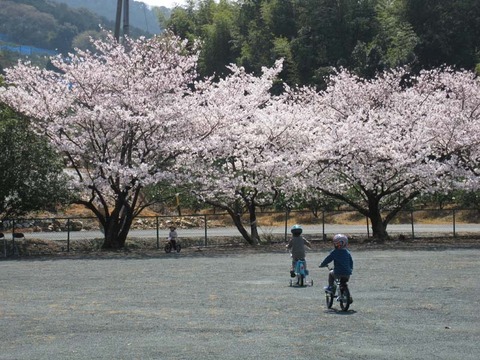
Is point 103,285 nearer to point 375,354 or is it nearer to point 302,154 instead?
point 375,354

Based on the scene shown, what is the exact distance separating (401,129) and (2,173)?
655 inches

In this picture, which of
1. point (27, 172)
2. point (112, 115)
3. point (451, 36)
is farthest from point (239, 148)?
point (451, 36)

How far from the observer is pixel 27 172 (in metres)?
29.7

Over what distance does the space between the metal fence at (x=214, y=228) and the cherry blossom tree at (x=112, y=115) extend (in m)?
2.66

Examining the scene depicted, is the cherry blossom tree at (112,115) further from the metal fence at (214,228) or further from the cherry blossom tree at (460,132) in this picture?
the cherry blossom tree at (460,132)

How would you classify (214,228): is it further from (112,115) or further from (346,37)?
(346,37)

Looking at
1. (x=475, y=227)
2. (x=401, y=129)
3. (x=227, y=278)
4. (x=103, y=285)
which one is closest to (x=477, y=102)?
(x=401, y=129)

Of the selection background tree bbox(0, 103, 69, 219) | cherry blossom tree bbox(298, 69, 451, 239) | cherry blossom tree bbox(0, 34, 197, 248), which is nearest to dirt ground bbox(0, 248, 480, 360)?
background tree bbox(0, 103, 69, 219)

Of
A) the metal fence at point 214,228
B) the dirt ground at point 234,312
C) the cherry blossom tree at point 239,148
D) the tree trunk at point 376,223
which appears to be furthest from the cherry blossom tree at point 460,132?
the dirt ground at point 234,312

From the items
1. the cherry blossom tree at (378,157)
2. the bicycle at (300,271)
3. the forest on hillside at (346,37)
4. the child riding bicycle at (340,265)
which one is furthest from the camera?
the forest on hillside at (346,37)

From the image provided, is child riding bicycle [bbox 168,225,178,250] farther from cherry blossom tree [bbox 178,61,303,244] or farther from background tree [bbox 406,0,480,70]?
background tree [bbox 406,0,480,70]

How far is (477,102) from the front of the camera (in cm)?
3594

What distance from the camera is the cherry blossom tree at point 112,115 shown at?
1204 inches

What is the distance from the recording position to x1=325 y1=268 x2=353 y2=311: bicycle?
541 inches
